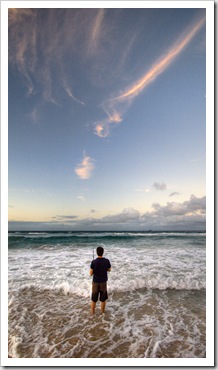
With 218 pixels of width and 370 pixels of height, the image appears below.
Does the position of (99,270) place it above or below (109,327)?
above

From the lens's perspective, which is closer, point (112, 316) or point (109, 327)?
point (109, 327)

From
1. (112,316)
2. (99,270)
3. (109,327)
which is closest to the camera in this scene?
(109,327)

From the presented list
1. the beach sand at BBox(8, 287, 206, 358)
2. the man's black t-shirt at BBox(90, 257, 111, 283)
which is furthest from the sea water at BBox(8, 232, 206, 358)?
the man's black t-shirt at BBox(90, 257, 111, 283)

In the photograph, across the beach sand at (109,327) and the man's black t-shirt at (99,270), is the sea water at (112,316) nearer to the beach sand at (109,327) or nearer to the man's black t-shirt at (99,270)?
the beach sand at (109,327)

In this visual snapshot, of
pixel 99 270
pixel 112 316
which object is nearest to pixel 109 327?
pixel 112 316

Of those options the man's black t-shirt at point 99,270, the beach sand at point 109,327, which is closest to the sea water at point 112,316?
the beach sand at point 109,327

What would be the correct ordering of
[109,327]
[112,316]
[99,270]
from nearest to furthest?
[109,327]
[99,270]
[112,316]

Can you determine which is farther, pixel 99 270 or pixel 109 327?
pixel 99 270

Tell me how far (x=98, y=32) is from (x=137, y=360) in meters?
5.27

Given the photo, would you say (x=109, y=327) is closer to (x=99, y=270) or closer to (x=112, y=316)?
(x=112, y=316)

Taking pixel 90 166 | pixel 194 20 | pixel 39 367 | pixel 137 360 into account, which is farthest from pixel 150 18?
pixel 39 367

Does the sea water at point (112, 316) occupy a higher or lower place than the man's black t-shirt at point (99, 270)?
lower

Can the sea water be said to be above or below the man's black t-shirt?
below

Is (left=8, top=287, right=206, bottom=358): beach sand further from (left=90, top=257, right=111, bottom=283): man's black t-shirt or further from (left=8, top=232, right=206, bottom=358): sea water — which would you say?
(left=90, top=257, right=111, bottom=283): man's black t-shirt
